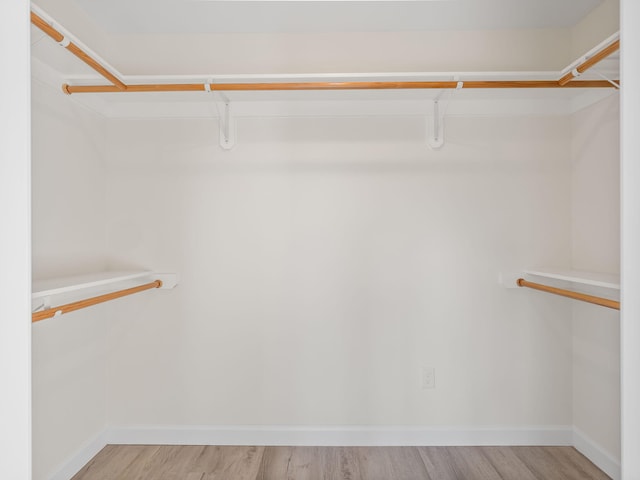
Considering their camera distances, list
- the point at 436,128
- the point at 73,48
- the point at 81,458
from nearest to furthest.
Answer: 1. the point at 73,48
2. the point at 81,458
3. the point at 436,128

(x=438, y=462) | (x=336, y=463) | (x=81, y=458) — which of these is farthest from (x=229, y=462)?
(x=438, y=462)

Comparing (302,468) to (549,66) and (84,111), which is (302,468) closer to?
(84,111)

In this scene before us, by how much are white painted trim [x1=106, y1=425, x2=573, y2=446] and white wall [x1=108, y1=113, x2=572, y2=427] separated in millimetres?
49

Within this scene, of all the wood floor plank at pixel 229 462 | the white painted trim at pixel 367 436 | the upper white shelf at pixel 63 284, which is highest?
the upper white shelf at pixel 63 284

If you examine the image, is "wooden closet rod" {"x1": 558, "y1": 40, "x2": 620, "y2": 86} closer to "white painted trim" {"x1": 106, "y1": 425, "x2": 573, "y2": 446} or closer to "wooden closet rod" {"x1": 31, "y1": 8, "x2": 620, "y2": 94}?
"wooden closet rod" {"x1": 31, "y1": 8, "x2": 620, "y2": 94}

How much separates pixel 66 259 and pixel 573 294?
2286 mm

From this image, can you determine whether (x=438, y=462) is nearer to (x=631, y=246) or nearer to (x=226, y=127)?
(x=631, y=246)

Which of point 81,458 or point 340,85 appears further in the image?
point 81,458

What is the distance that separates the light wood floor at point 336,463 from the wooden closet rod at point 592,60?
181cm

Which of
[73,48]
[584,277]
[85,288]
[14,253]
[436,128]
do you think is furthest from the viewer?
[436,128]

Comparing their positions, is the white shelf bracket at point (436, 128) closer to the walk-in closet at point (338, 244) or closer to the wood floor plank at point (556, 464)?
the walk-in closet at point (338, 244)

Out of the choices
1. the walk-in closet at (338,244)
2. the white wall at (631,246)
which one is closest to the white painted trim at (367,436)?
the walk-in closet at (338,244)

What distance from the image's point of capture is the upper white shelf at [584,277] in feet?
5.11

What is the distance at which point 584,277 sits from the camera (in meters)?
1.78
